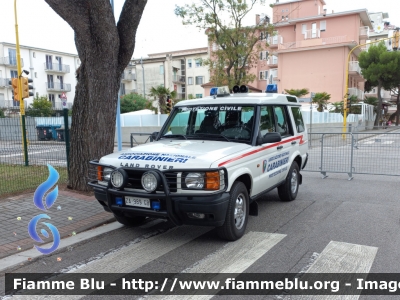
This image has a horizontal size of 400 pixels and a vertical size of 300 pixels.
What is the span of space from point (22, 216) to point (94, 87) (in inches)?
110

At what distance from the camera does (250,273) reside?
4.00 m

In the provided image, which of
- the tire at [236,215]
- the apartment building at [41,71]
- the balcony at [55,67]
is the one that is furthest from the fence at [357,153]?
the balcony at [55,67]

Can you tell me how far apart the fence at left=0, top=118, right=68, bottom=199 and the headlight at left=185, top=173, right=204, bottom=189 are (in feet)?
17.1

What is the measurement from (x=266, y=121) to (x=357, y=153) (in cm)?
505

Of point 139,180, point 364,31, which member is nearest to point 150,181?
point 139,180

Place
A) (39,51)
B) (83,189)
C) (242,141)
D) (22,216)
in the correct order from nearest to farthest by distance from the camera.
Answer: (242,141) → (22,216) → (83,189) → (39,51)

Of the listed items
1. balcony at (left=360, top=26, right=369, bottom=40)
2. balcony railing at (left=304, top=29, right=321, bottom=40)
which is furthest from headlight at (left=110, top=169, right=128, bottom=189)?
balcony at (left=360, top=26, right=369, bottom=40)

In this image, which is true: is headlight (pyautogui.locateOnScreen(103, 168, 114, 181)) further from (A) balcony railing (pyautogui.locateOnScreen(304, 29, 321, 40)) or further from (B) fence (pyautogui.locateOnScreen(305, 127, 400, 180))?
(A) balcony railing (pyautogui.locateOnScreen(304, 29, 321, 40))

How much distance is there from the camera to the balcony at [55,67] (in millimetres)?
52756

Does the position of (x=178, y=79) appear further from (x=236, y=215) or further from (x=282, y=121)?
(x=236, y=215)

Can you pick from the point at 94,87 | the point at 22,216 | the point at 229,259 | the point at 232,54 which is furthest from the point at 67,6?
the point at 232,54

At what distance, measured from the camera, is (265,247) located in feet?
15.7

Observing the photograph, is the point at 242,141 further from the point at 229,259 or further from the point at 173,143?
the point at 229,259

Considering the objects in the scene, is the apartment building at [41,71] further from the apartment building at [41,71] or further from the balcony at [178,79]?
the balcony at [178,79]
